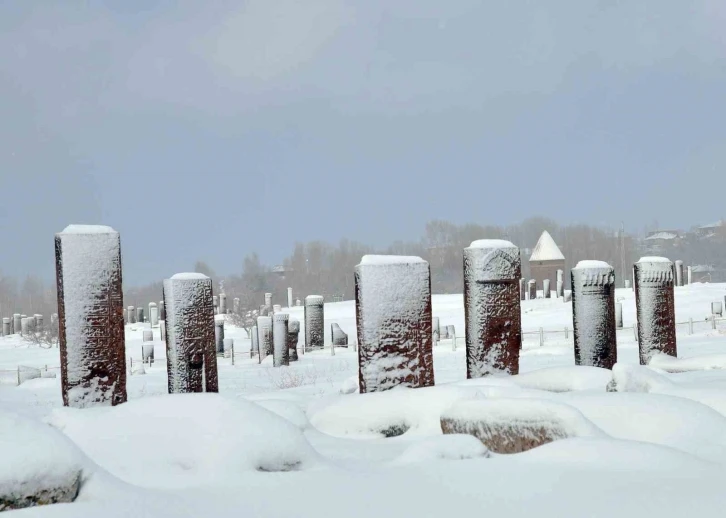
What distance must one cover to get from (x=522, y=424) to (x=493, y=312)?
3772 mm

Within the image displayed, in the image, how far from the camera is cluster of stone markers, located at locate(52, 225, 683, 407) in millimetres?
8000

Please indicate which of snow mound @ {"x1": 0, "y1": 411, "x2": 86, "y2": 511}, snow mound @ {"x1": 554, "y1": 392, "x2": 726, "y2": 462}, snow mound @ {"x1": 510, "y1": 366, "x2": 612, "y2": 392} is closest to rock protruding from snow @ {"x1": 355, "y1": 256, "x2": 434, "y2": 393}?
snow mound @ {"x1": 510, "y1": 366, "x2": 612, "y2": 392}

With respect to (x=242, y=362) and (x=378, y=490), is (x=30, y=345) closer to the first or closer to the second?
(x=242, y=362)

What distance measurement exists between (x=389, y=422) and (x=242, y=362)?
16.8 meters

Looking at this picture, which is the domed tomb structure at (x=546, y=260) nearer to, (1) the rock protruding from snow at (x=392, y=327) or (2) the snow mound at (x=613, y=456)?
(1) the rock protruding from snow at (x=392, y=327)

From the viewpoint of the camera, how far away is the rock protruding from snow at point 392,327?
8.41m

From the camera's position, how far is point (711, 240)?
105 m

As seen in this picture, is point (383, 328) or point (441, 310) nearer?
point (383, 328)

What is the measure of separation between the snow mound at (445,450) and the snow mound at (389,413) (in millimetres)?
1491

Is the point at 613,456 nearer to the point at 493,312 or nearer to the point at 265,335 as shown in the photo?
the point at 493,312

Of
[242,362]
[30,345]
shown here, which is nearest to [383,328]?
[242,362]

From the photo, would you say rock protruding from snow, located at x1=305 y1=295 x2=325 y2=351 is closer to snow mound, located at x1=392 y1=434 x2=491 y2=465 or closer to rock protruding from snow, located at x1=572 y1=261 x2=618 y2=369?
rock protruding from snow, located at x1=572 y1=261 x2=618 y2=369

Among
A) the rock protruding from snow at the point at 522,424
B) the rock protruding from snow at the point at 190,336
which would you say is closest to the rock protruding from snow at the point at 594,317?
the rock protruding from snow at the point at 190,336

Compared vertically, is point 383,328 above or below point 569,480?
above
